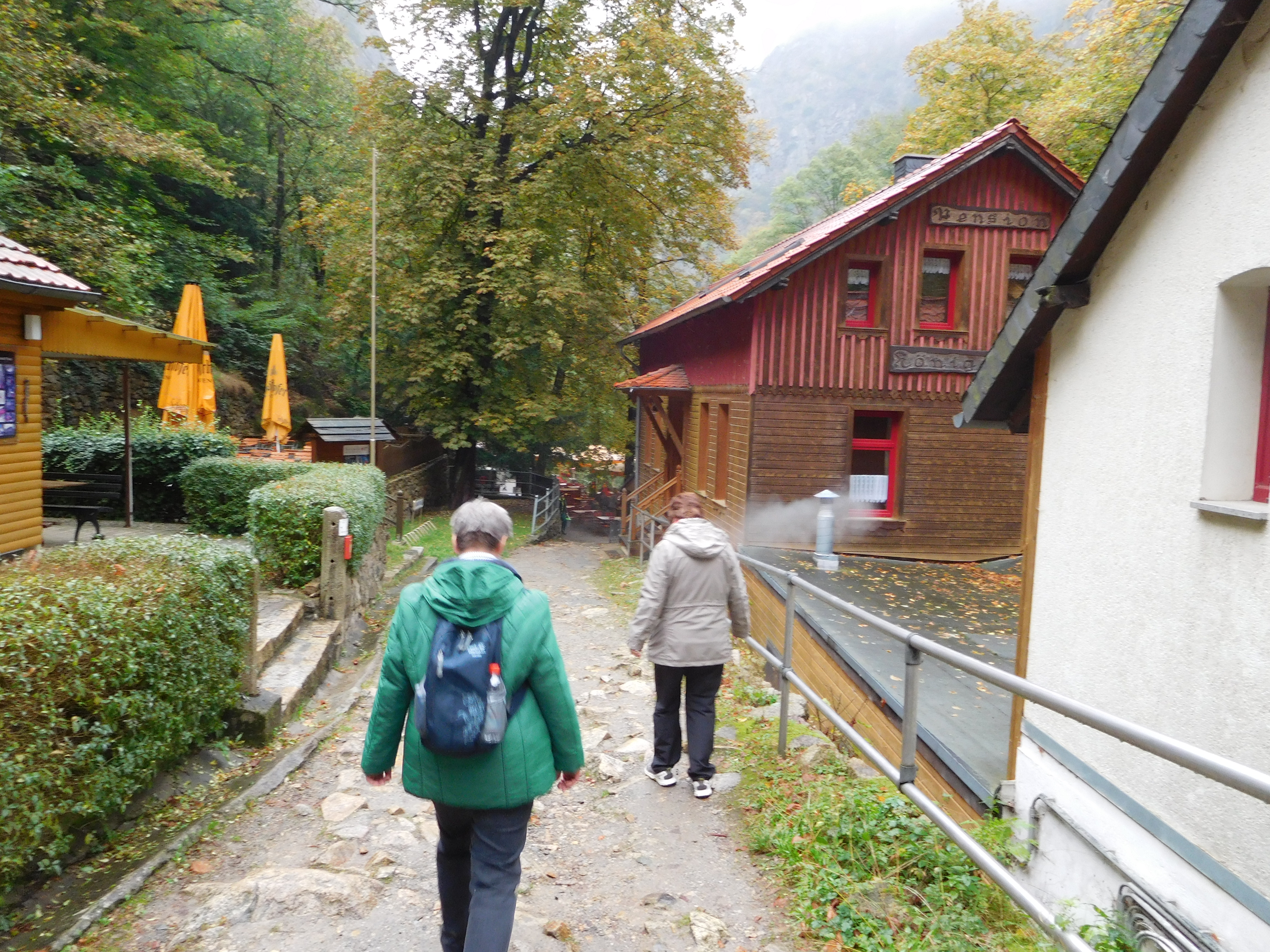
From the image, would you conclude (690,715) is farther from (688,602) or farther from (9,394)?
(9,394)

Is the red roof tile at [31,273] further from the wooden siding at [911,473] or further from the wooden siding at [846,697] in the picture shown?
the wooden siding at [911,473]

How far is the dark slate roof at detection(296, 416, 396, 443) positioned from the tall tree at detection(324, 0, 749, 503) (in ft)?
8.44

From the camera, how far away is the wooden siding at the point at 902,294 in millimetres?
13664

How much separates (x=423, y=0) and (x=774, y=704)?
23102 mm

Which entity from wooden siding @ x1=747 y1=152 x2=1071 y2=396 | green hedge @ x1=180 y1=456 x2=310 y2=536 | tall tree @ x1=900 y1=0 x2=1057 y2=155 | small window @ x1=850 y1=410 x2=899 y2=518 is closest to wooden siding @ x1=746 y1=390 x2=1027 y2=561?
small window @ x1=850 y1=410 x2=899 y2=518

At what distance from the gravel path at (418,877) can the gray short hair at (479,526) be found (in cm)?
177

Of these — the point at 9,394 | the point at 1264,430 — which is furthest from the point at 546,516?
the point at 1264,430

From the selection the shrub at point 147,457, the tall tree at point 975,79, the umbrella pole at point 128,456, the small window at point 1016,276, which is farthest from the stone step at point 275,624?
the tall tree at point 975,79

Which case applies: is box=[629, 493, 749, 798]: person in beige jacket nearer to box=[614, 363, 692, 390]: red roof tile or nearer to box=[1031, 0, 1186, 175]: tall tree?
box=[614, 363, 692, 390]: red roof tile

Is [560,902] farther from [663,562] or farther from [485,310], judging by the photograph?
[485,310]

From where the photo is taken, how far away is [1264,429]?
374 cm

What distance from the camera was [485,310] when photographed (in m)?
24.5

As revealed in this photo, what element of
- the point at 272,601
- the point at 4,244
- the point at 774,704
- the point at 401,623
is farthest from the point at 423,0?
the point at 401,623

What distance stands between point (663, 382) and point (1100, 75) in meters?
13.3
